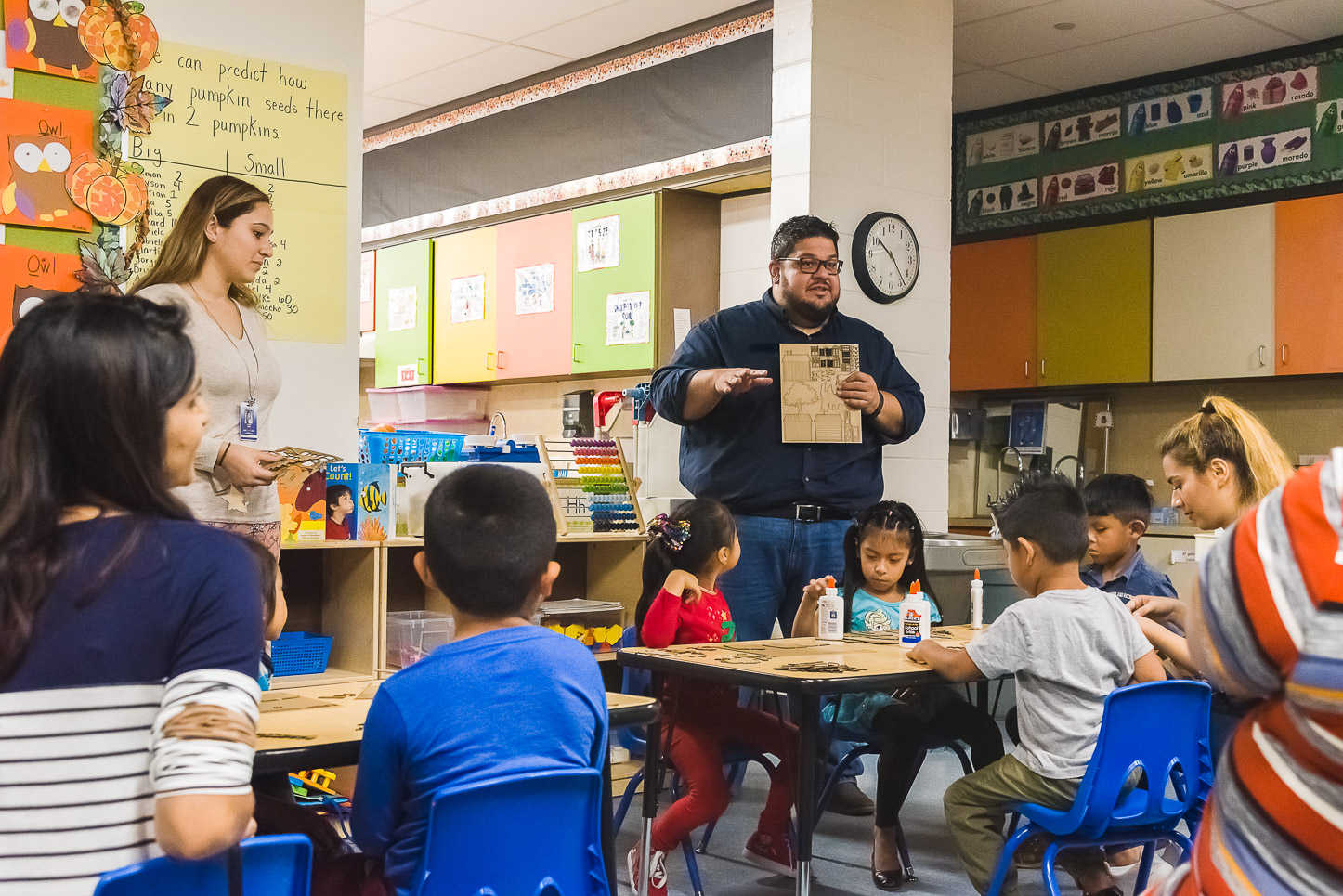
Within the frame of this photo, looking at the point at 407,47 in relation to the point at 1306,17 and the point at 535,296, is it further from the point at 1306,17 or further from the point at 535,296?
the point at 1306,17

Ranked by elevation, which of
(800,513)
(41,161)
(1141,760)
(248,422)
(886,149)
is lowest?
(1141,760)

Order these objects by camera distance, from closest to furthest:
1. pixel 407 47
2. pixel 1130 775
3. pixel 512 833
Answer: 1. pixel 512 833
2. pixel 1130 775
3. pixel 407 47

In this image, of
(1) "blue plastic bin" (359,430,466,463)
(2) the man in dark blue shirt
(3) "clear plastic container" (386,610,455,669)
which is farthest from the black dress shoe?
(1) "blue plastic bin" (359,430,466,463)

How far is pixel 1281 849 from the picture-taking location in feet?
2.61

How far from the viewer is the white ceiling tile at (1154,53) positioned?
5.27 metres

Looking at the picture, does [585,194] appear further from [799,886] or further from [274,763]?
[274,763]

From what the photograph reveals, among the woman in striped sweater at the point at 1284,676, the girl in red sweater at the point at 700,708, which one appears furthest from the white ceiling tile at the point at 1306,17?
the woman in striped sweater at the point at 1284,676

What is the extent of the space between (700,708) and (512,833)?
1422mm

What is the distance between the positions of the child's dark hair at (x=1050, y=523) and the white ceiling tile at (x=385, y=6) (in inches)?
136

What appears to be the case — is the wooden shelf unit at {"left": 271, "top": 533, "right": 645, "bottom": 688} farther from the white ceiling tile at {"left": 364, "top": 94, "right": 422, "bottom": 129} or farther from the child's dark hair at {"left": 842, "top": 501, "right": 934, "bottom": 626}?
the white ceiling tile at {"left": 364, "top": 94, "right": 422, "bottom": 129}

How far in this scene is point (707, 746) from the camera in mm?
2930

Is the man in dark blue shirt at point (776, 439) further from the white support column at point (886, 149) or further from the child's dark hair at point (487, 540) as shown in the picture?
the child's dark hair at point (487, 540)

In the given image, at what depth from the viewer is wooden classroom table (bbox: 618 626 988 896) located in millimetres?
2398

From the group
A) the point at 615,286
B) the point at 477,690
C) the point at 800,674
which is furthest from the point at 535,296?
the point at 477,690
